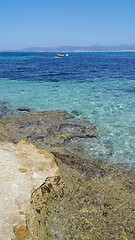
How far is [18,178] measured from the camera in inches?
228

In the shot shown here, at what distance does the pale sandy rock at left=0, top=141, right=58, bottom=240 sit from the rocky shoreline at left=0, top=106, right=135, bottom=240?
0.56 ft

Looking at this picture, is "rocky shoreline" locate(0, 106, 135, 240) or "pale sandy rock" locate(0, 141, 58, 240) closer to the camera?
"pale sandy rock" locate(0, 141, 58, 240)

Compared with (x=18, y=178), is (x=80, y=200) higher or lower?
lower

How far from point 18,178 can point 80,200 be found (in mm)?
1949

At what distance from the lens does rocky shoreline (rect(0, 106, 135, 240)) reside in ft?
15.5

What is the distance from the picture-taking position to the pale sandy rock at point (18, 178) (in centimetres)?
442

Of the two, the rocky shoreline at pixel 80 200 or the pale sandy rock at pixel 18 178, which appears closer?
the pale sandy rock at pixel 18 178

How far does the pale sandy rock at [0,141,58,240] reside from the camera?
442 cm

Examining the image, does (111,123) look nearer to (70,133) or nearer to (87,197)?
(70,133)

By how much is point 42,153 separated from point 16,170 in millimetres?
1457

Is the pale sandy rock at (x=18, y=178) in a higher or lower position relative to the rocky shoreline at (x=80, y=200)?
higher

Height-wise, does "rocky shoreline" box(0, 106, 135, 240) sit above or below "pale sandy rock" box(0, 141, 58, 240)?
below

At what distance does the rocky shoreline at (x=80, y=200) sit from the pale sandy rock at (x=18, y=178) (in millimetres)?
172

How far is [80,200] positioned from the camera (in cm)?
569
